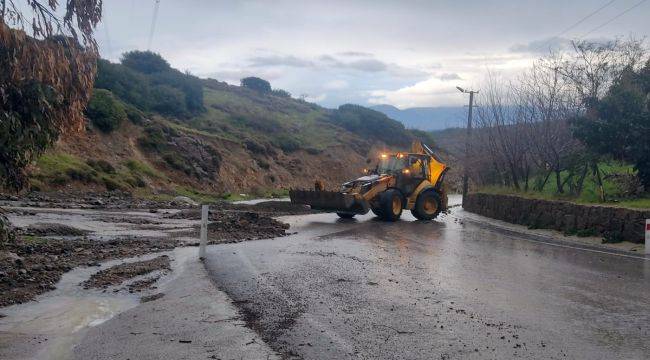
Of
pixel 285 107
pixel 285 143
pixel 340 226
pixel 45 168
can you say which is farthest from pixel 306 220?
pixel 285 107

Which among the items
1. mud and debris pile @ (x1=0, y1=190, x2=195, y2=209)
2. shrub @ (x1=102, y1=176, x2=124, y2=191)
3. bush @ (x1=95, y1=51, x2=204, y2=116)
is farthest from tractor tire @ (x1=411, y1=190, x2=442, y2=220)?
bush @ (x1=95, y1=51, x2=204, y2=116)

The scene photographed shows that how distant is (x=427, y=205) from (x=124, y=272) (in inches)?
721

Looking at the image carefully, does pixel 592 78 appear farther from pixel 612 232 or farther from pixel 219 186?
pixel 219 186

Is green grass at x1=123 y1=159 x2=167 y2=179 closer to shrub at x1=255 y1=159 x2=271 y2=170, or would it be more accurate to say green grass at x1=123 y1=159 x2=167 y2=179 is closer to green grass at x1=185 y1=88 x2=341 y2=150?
green grass at x1=185 y1=88 x2=341 y2=150

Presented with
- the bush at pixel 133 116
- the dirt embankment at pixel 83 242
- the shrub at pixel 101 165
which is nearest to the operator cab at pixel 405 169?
the dirt embankment at pixel 83 242

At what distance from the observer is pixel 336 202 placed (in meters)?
24.5

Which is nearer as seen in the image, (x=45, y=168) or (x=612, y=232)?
(x=612, y=232)

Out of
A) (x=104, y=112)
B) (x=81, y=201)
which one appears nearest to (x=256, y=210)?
(x=81, y=201)

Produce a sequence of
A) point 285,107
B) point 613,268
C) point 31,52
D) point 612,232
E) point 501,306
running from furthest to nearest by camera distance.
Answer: point 285,107, point 612,232, point 613,268, point 501,306, point 31,52

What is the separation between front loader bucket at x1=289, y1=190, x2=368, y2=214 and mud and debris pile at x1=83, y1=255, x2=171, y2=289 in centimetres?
1193

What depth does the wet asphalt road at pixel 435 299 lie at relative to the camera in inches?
283

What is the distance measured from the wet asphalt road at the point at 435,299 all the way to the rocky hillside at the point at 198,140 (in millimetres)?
5626

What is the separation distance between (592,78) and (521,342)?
75.7ft

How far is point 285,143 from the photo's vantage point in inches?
2805
